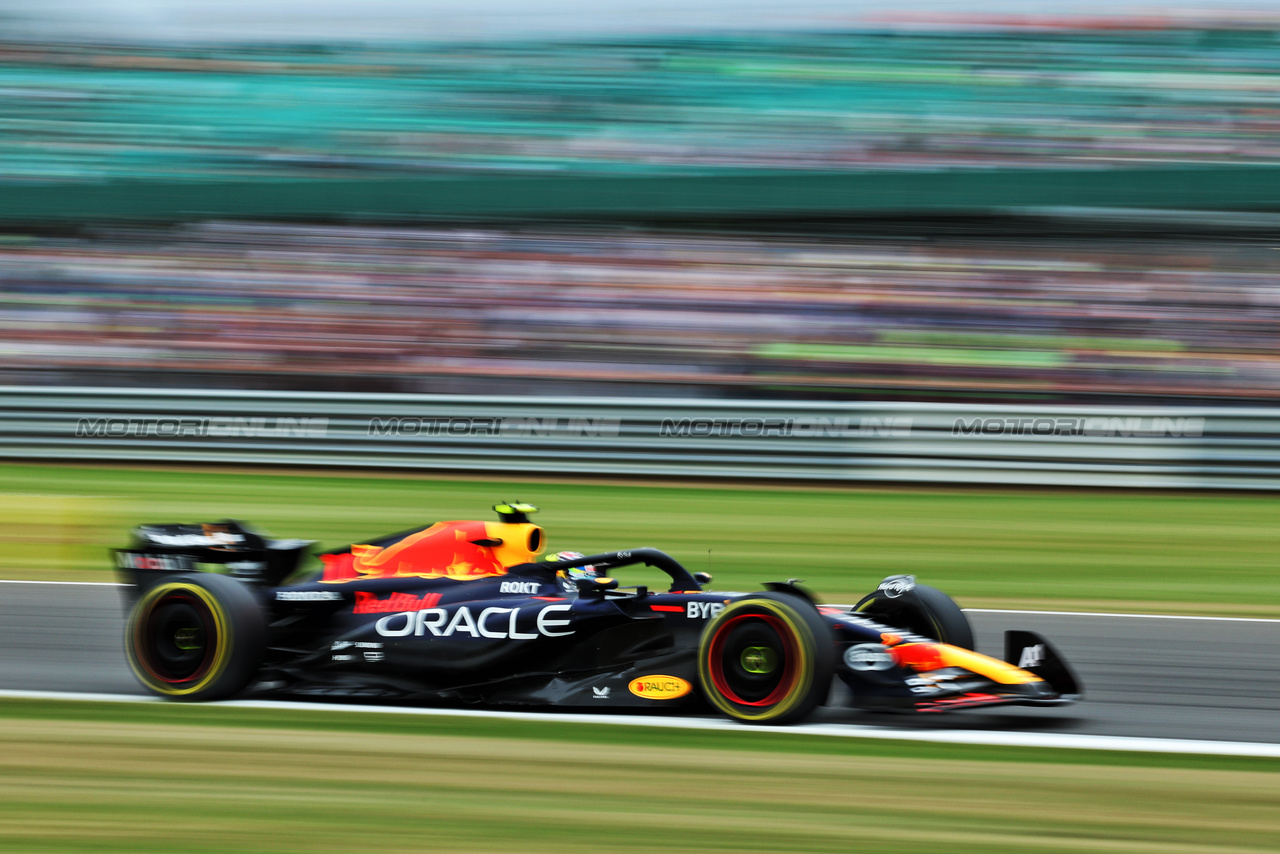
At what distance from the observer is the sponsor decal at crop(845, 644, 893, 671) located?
491cm

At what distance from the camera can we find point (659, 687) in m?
5.05

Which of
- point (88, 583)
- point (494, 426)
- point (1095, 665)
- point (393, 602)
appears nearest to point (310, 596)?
point (393, 602)

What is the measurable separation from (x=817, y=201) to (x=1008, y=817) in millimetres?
10742

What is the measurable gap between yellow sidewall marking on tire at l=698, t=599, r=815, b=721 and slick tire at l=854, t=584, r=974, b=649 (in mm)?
711

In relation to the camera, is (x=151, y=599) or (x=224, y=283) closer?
(x=151, y=599)

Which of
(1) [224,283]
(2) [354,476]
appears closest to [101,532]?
(2) [354,476]

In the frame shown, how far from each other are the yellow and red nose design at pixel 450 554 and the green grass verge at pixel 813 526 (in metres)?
3.21

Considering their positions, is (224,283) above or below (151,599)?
above

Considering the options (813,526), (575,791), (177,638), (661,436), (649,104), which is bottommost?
(575,791)

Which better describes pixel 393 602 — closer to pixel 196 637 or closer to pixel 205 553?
pixel 196 637

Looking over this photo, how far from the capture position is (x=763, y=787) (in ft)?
13.3

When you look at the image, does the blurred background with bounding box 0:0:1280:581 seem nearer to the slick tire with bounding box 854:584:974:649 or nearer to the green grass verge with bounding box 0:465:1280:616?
the green grass verge with bounding box 0:465:1280:616

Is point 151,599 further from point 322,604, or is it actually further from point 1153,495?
point 1153,495

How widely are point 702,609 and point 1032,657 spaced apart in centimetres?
118
